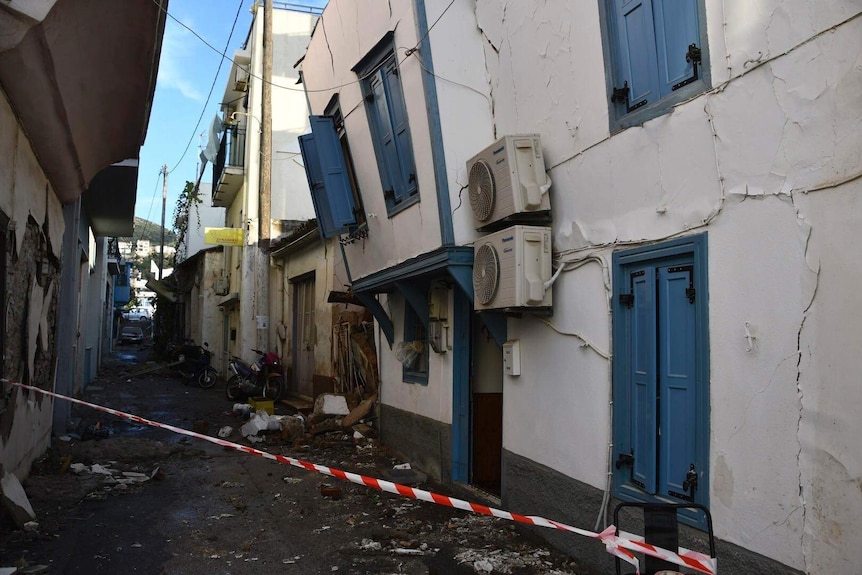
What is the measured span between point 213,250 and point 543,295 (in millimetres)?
20538

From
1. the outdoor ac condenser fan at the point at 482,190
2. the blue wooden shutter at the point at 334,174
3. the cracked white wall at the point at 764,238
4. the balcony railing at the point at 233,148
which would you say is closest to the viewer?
the cracked white wall at the point at 764,238

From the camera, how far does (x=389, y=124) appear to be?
298 inches

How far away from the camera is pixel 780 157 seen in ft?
10.8

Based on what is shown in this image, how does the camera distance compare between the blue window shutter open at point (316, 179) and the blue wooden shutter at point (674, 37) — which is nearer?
the blue wooden shutter at point (674, 37)

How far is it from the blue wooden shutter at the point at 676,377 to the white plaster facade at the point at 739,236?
0.71ft

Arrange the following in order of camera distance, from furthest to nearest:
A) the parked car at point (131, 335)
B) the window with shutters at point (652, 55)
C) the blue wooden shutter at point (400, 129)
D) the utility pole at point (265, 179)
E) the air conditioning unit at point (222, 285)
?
1. the parked car at point (131, 335)
2. the air conditioning unit at point (222, 285)
3. the utility pole at point (265, 179)
4. the blue wooden shutter at point (400, 129)
5. the window with shutters at point (652, 55)

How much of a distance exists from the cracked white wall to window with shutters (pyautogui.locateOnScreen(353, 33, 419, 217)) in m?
2.59

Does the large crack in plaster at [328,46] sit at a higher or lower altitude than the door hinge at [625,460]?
higher

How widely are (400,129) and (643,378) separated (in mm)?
4128

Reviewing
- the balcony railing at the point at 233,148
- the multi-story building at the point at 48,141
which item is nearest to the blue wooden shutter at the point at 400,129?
the multi-story building at the point at 48,141

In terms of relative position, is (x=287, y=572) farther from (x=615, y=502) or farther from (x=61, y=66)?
(x=61, y=66)

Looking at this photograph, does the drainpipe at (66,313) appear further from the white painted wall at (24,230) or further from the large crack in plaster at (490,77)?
the large crack in plaster at (490,77)

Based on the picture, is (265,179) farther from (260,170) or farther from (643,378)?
(643,378)

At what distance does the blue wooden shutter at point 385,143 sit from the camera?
24.9 ft
